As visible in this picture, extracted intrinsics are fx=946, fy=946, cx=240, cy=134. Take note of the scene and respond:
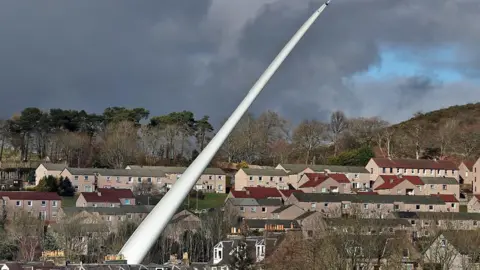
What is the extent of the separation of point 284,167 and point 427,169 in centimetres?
1305

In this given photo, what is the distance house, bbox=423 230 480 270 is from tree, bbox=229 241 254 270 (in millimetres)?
8596

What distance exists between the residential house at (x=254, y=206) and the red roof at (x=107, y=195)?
8228 mm

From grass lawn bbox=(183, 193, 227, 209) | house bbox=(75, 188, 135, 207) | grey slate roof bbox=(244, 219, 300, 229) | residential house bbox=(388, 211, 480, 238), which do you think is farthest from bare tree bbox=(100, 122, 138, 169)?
residential house bbox=(388, 211, 480, 238)

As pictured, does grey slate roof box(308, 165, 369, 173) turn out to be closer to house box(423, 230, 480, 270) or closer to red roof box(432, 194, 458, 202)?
red roof box(432, 194, 458, 202)

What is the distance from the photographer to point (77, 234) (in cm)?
5347

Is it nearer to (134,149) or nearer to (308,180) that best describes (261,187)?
(308,180)

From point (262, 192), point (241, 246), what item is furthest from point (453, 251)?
point (262, 192)

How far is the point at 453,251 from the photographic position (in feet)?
152

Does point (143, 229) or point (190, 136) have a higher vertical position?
point (190, 136)

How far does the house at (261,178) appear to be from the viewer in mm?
81375

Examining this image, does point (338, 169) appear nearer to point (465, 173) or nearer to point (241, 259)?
point (465, 173)

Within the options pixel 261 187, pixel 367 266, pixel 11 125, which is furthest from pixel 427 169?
pixel 367 266

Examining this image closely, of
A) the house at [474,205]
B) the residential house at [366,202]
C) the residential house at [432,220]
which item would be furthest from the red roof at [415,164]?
the residential house at [432,220]

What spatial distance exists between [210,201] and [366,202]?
40.8 feet
